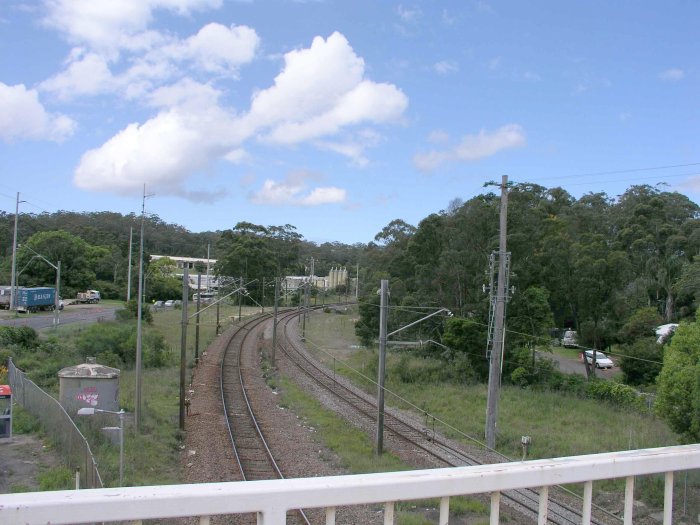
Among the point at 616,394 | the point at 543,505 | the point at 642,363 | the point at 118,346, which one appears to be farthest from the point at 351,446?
the point at 642,363

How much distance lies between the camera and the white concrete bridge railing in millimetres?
1687

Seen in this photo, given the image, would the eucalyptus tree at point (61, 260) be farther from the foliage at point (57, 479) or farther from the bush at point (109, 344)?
the foliage at point (57, 479)

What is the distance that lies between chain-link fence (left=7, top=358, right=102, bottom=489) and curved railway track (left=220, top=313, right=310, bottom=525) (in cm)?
376

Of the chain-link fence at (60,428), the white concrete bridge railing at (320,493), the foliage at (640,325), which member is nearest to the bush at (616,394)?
the foliage at (640,325)

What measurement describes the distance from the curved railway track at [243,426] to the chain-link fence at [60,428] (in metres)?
3.76

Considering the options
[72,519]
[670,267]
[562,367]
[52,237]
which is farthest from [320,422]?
[52,237]

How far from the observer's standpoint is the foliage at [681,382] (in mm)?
14672

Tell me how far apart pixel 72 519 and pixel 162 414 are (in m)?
21.3

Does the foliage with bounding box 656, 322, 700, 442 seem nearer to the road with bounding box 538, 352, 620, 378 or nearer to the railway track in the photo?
the railway track

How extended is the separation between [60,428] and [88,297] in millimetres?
57470

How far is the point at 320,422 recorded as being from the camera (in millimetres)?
21625

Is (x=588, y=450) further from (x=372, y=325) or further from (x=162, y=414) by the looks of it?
(x=372, y=325)

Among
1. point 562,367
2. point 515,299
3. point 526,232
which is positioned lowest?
point 562,367

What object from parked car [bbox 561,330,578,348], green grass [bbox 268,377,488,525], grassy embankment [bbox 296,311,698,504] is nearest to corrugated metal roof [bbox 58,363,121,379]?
green grass [bbox 268,377,488,525]
